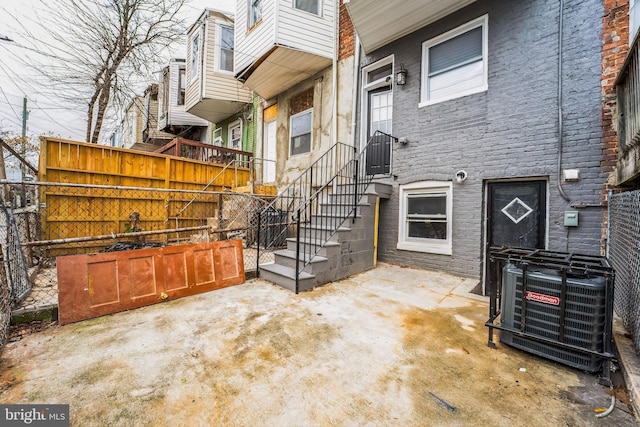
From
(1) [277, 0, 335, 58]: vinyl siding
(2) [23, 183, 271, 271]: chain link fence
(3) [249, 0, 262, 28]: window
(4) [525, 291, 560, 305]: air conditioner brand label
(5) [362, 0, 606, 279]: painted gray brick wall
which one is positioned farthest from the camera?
(3) [249, 0, 262, 28]: window

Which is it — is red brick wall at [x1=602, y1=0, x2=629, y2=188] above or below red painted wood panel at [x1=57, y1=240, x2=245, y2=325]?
above

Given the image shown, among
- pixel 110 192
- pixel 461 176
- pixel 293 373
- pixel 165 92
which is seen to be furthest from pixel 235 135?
pixel 293 373

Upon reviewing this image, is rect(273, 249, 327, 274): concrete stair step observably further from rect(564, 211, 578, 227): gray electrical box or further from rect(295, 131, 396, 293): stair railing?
rect(564, 211, 578, 227): gray electrical box

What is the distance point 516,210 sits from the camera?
4262 mm

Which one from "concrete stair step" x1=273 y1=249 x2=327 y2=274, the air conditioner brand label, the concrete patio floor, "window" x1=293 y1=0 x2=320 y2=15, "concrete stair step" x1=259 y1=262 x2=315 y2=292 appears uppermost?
"window" x1=293 y1=0 x2=320 y2=15

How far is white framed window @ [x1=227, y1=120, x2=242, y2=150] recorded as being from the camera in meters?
10.9

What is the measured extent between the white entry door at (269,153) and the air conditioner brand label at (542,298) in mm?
7894

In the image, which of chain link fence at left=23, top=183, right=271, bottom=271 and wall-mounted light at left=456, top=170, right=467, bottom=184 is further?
chain link fence at left=23, top=183, right=271, bottom=271

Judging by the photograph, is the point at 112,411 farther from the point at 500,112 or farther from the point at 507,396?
the point at 500,112

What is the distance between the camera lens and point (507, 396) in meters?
1.87

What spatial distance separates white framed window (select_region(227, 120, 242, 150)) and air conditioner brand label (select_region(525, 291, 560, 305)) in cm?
1042

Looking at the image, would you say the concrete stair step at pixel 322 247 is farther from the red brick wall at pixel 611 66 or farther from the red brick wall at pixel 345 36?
the red brick wall at pixel 345 36

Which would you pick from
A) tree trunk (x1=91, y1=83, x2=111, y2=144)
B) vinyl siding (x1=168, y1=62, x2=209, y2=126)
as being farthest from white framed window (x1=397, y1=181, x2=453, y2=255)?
tree trunk (x1=91, y1=83, x2=111, y2=144)

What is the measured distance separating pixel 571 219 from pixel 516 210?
26.5 inches
